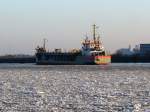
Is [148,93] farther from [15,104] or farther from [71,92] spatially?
[15,104]

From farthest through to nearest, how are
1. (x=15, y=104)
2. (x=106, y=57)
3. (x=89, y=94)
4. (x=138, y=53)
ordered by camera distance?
(x=138, y=53)
(x=106, y=57)
(x=89, y=94)
(x=15, y=104)

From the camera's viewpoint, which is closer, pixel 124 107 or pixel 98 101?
pixel 124 107

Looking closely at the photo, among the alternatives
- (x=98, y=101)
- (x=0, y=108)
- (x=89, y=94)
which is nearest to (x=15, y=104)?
(x=0, y=108)

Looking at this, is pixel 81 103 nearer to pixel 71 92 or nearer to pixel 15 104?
pixel 15 104

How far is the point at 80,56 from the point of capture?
5477 inches

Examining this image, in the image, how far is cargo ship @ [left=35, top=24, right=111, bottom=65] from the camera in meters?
135

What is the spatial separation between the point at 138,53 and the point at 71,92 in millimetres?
167222

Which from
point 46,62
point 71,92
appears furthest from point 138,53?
point 71,92

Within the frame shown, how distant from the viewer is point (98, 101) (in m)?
25.0

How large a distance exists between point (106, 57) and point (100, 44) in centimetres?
343

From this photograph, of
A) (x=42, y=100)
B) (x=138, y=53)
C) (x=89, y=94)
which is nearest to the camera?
(x=42, y=100)

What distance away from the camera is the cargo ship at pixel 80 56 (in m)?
135

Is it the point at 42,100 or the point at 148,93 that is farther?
the point at 148,93

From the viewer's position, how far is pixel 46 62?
148500 millimetres
